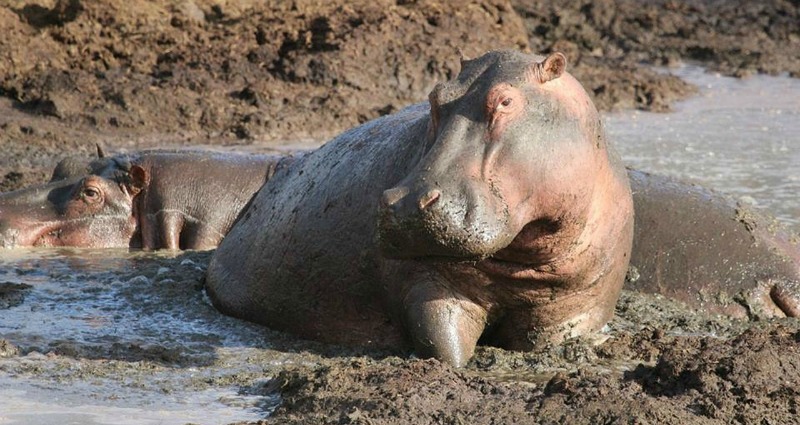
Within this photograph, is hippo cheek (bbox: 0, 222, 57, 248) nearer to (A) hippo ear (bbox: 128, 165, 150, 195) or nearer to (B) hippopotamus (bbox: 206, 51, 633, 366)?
(A) hippo ear (bbox: 128, 165, 150, 195)

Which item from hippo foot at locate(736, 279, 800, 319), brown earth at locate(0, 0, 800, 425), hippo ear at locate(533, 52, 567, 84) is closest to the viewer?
hippo ear at locate(533, 52, 567, 84)

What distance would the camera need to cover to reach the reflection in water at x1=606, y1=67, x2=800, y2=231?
12.1 m

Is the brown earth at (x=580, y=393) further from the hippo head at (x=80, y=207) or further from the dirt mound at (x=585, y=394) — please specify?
the hippo head at (x=80, y=207)

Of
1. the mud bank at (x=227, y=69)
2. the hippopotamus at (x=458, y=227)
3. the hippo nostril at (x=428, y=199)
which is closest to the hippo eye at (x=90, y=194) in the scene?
the mud bank at (x=227, y=69)

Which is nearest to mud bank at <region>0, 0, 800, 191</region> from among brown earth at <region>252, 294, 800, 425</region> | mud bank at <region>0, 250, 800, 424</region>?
mud bank at <region>0, 250, 800, 424</region>

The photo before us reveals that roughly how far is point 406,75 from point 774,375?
423 inches

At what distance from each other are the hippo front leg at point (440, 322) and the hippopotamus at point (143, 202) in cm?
421

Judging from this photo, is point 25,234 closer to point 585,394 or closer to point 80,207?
point 80,207

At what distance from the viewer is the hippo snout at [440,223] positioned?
5.65m

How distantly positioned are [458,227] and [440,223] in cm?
Result: 8

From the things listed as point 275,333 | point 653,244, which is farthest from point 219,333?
point 653,244

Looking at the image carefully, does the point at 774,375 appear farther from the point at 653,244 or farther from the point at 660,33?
the point at 660,33

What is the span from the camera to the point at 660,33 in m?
21.6

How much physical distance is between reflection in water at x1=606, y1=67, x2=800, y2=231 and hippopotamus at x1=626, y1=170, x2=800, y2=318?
6.38ft
